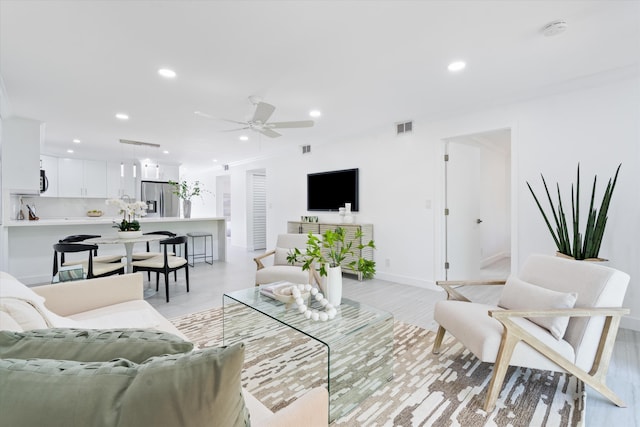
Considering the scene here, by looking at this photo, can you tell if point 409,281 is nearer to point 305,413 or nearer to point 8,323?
point 305,413

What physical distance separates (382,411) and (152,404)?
150cm

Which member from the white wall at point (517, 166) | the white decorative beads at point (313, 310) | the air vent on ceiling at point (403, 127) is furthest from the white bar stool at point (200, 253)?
the white decorative beads at point (313, 310)

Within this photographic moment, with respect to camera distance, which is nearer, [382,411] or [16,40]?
[382,411]

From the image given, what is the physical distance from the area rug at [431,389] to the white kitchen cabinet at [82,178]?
7.03 meters

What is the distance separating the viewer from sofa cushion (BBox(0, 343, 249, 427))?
1.79 feet

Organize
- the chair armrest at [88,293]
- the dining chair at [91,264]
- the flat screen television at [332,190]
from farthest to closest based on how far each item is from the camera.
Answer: the flat screen television at [332,190]
the dining chair at [91,264]
the chair armrest at [88,293]

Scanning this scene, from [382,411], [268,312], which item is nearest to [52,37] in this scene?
[268,312]

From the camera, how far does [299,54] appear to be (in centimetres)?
250

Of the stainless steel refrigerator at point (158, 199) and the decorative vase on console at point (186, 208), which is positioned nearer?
the decorative vase on console at point (186, 208)

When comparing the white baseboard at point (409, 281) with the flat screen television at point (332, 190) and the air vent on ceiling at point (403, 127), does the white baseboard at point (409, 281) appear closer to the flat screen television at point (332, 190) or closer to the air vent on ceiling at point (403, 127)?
the flat screen television at point (332, 190)

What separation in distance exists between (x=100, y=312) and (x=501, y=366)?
2.47 m

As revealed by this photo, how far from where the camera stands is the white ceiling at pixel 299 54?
1984mm

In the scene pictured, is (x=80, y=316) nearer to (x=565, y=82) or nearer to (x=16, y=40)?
(x=16, y=40)

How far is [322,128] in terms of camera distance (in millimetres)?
4840
